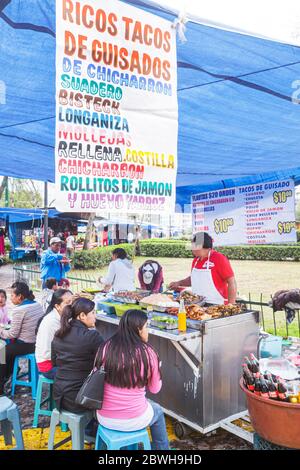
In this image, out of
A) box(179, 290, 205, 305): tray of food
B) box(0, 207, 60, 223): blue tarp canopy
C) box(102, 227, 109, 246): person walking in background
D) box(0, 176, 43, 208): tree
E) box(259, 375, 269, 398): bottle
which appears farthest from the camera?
box(0, 176, 43, 208): tree

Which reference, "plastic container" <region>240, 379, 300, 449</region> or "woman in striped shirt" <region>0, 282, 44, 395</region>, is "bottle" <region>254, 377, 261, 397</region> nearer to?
"plastic container" <region>240, 379, 300, 449</region>

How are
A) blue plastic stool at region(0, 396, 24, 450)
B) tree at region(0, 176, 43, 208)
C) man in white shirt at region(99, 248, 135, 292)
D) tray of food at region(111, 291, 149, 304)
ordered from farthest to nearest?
1. tree at region(0, 176, 43, 208)
2. man in white shirt at region(99, 248, 135, 292)
3. tray of food at region(111, 291, 149, 304)
4. blue plastic stool at region(0, 396, 24, 450)

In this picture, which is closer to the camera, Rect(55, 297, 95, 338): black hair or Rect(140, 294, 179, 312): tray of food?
Rect(55, 297, 95, 338): black hair

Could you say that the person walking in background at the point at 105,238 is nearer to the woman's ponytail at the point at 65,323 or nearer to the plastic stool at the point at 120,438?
the woman's ponytail at the point at 65,323

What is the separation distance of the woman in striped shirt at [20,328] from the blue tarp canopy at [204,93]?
6.32 ft

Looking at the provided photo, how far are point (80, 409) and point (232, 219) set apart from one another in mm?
4326

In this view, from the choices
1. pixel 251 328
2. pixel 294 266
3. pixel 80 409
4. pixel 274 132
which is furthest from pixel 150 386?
pixel 294 266

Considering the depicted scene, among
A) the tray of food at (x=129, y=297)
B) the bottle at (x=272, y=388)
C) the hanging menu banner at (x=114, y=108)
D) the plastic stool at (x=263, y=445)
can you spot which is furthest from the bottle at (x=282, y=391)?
the tray of food at (x=129, y=297)

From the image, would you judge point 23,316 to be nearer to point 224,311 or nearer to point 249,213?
point 224,311

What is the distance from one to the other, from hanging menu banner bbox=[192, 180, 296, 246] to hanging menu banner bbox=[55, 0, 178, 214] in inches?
143

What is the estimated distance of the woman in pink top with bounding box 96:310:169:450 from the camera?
103 inches

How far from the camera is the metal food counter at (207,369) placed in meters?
3.37

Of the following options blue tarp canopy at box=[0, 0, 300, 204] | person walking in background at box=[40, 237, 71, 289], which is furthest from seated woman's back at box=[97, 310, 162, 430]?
person walking in background at box=[40, 237, 71, 289]

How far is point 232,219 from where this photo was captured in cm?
644
